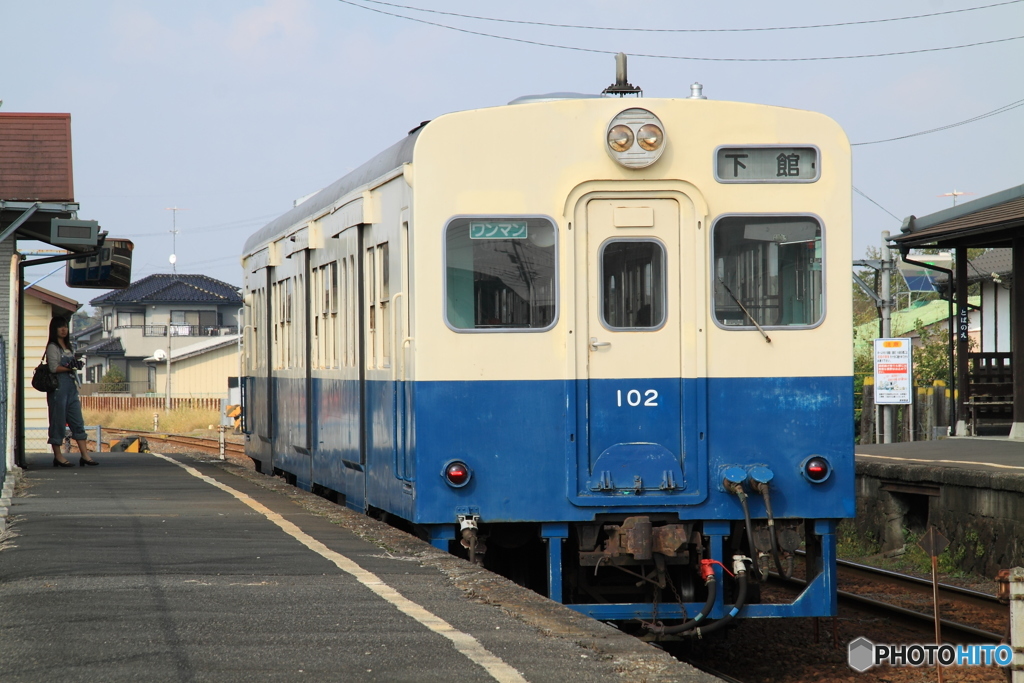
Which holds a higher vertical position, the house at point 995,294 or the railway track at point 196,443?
the house at point 995,294

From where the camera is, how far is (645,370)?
22.4ft

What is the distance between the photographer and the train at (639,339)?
6.77 meters

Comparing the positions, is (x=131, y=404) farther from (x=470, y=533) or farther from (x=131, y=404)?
(x=470, y=533)

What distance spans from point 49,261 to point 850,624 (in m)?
9.73

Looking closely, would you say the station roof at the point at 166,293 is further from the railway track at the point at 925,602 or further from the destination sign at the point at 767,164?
the destination sign at the point at 767,164

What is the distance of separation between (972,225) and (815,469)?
11350mm

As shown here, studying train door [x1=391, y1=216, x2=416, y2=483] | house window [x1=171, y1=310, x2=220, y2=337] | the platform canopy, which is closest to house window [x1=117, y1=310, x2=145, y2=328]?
house window [x1=171, y1=310, x2=220, y2=337]

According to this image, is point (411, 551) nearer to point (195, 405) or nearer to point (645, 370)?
point (645, 370)

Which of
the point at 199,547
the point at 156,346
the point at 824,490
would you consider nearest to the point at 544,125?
the point at 824,490

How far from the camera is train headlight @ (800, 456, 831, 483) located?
6.78 meters

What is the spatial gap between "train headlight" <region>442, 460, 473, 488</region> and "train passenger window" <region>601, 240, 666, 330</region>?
1.10m

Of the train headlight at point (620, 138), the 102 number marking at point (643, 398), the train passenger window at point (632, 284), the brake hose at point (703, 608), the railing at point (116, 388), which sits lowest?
the brake hose at point (703, 608)
